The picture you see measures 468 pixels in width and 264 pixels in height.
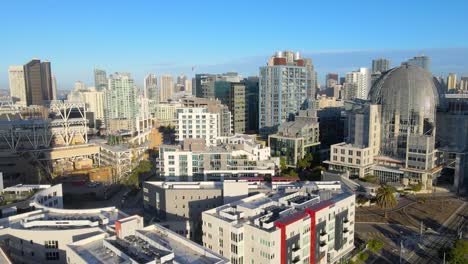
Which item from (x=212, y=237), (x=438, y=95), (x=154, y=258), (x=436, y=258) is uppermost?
(x=438, y=95)

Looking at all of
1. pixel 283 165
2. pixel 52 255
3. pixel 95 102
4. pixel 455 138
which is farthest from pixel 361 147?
A: pixel 95 102

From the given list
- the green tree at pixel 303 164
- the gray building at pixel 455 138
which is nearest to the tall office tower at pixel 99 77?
the green tree at pixel 303 164

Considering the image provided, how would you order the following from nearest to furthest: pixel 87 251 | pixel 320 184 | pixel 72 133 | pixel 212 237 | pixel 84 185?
1. pixel 87 251
2. pixel 212 237
3. pixel 320 184
4. pixel 84 185
5. pixel 72 133

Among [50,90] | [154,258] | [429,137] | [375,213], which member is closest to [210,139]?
[375,213]

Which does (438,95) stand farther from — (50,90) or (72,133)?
(50,90)

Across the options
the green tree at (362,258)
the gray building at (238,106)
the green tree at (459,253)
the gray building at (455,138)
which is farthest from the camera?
the gray building at (238,106)

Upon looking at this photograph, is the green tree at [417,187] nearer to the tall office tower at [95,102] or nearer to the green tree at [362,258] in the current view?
the green tree at [362,258]

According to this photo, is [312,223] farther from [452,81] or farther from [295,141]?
[452,81]

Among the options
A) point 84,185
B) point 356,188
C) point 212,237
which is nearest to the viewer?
point 212,237
